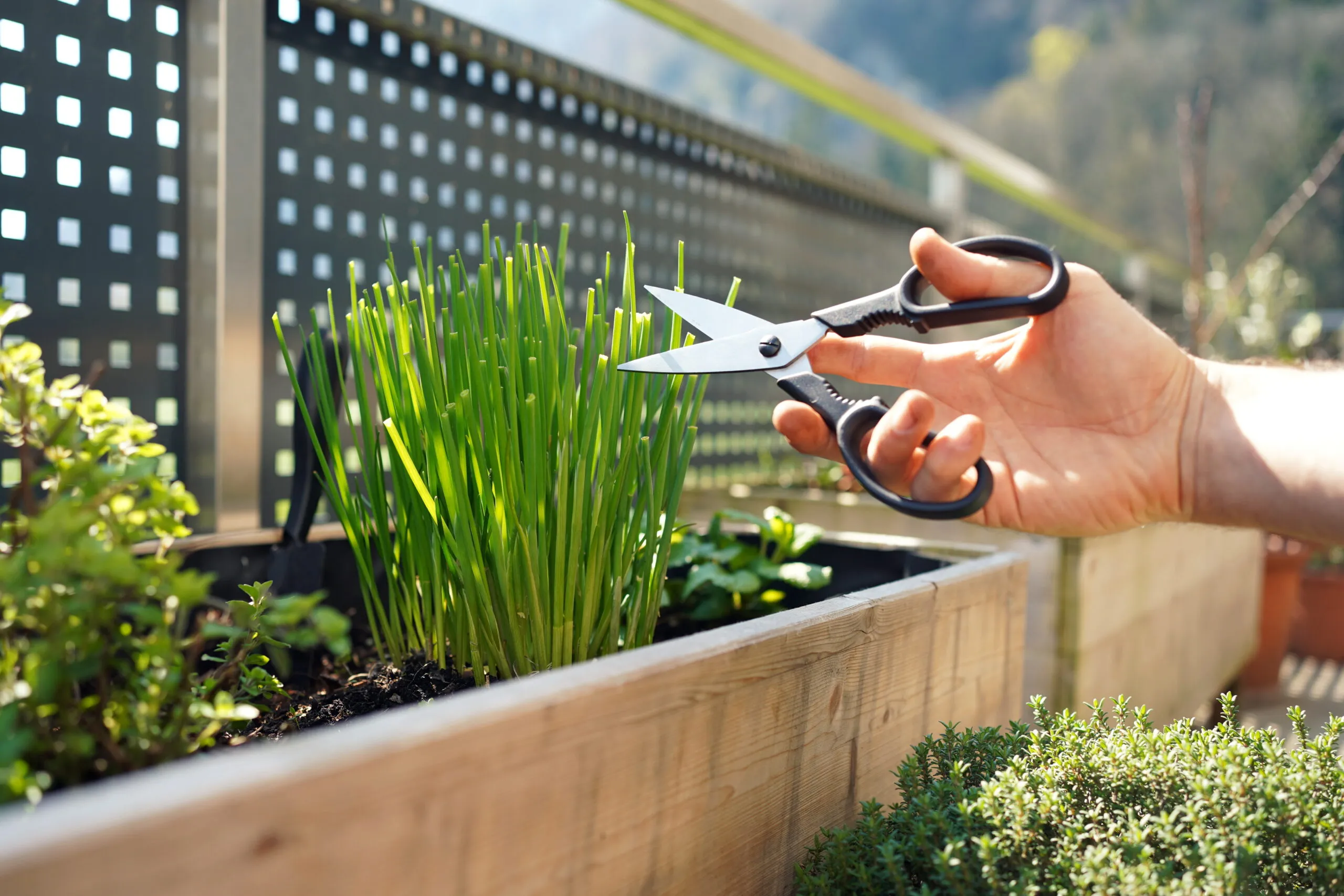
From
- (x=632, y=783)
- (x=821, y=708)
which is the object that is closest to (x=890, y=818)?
(x=821, y=708)

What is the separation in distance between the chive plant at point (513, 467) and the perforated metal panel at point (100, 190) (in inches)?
13.9

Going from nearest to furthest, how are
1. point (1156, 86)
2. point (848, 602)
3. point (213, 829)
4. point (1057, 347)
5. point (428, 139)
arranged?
point (213, 829) → point (848, 602) → point (1057, 347) → point (428, 139) → point (1156, 86)

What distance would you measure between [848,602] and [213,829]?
55 centimetres

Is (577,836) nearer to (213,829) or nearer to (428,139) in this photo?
(213,829)

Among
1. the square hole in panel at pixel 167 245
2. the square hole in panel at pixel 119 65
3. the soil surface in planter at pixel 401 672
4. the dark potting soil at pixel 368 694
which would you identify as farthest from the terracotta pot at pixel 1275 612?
the square hole in panel at pixel 119 65

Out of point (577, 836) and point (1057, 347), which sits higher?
point (1057, 347)

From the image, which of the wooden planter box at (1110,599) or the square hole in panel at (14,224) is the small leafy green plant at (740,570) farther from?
the square hole in panel at (14,224)

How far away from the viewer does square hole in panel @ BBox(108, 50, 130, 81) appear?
3.20 feet

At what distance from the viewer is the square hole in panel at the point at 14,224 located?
2.91 ft

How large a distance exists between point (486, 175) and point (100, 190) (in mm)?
597

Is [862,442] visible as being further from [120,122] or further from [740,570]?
[120,122]

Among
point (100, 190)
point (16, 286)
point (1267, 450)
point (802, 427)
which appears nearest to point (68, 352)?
point (16, 286)

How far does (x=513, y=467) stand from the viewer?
69 centimetres

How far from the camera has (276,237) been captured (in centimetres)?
116
